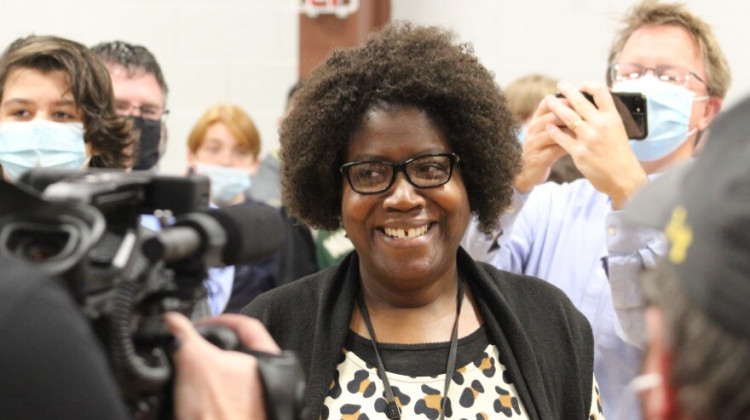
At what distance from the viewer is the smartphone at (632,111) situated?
2.42 m

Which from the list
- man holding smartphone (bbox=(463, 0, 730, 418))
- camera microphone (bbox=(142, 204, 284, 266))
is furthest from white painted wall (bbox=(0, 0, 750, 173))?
camera microphone (bbox=(142, 204, 284, 266))

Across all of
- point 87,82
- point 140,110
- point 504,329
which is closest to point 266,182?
point 140,110

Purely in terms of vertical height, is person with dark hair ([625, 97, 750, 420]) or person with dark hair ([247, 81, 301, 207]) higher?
person with dark hair ([625, 97, 750, 420])

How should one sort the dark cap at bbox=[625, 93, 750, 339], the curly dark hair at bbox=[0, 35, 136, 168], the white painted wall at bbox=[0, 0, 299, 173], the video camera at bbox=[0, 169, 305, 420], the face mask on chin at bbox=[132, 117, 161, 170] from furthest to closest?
the white painted wall at bbox=[0, 0, 299, 173] → the face mask on chin at bbox=[132, 117, 161, 170] → the curly dark hair at bbox=[0, 35, 136, 168] → the video camera at bbox=[0, 169, 305, 420] → the dark cap at bbox=[625, 93, 750, 339]

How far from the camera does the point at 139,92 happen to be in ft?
10.1

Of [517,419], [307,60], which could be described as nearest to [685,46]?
[517,419]

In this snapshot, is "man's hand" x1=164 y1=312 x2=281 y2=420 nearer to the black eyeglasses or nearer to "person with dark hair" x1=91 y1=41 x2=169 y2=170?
the black eyeglasses

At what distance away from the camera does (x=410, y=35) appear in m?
2.02

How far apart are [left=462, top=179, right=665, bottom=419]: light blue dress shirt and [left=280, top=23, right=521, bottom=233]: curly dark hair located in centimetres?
30

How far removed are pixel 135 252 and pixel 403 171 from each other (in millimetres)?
946

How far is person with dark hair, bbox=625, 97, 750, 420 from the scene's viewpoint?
0.72 m

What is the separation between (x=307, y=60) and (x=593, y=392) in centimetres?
325

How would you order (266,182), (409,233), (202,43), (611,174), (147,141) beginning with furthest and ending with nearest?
(202,43)
(266,182)
(147,141)
(611,174)
(409,233)

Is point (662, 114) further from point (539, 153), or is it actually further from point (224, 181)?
point (224, 181)
